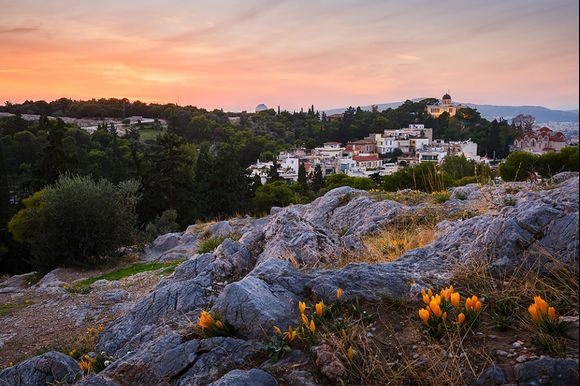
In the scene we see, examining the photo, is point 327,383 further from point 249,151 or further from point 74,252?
point 249,151

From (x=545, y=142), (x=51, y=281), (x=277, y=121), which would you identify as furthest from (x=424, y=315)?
(x=277, y=121)

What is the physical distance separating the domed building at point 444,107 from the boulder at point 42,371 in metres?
114

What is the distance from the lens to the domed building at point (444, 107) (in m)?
111

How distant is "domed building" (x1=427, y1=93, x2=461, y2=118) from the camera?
11123 cm

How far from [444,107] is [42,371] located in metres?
121

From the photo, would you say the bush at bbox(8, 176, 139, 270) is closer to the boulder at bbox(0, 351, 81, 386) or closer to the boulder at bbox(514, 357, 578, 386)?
the boulder at bbox(0, 351, 81, 386)

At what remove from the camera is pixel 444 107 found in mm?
114688

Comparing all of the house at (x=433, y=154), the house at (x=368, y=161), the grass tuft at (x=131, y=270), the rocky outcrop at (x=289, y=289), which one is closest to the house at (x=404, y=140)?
the house at (x=368, y=161)

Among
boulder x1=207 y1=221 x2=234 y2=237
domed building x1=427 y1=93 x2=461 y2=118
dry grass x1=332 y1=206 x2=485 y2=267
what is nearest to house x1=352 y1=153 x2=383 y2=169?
domed building x1=427 y1=93 x2=461 y2=118

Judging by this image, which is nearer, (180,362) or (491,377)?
(491,377)

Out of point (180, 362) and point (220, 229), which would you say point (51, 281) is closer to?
point (220, 229)

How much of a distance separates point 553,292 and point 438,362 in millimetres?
1250

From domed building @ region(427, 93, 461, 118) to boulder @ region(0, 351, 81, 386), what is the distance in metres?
114

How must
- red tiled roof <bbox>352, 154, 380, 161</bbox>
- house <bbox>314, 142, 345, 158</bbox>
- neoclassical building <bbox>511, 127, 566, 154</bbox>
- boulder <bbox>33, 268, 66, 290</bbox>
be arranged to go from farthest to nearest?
house <bbox>314, 142, 345, 158</bbox>
red tiled roof <bbox>352, 154, 380, 161</bbox>
boulder <bbox>33, 268, 66, 290</bbox>
neoclassical building <bbox>511, 127, 566, 154</bbox>
